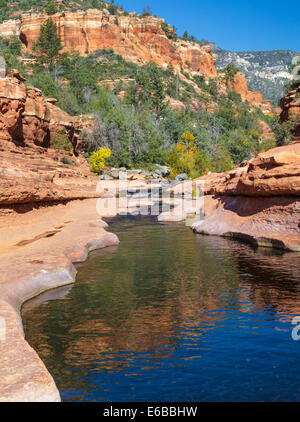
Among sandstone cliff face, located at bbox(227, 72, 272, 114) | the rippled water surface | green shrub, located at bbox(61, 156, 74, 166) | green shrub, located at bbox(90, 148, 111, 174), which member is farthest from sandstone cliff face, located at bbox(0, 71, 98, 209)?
sandstone cliff face, located at bbox(227, 72, 272, 114)

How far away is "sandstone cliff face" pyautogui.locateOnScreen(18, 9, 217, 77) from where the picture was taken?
5148 inches

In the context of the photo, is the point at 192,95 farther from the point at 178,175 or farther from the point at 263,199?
the point at 263,199

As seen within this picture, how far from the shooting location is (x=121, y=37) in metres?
138

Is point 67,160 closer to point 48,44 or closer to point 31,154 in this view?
point 31,154

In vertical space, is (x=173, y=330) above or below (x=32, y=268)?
below

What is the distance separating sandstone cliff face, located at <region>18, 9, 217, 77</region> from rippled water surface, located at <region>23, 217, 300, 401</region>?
125808 mm

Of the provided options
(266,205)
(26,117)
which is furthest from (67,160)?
(266,205)

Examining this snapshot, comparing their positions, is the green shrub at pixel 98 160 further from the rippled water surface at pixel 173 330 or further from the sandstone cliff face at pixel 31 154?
the rippled water surface at pixel 173 330

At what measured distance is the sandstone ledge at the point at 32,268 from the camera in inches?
240

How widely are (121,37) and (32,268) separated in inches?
5475

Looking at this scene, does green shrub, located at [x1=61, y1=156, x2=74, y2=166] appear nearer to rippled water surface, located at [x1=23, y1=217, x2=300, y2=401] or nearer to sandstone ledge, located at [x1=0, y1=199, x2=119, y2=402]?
sandstone ledge, located at [x1=0, y1=199, x2=119, y2=402]

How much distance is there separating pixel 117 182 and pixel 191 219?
28.1 m

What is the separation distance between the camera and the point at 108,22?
136 m
